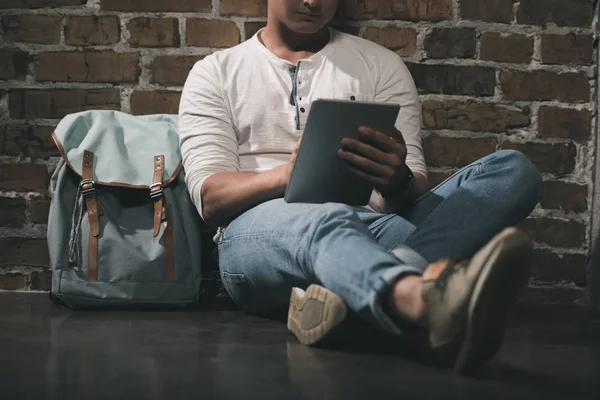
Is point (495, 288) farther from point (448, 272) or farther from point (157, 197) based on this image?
point (157, 197)

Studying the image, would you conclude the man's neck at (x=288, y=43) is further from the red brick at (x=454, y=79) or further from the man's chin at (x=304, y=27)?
the red brick at (x=454, y=79)

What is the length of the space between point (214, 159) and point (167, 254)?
0.25 metres

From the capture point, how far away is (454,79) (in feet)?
6.12

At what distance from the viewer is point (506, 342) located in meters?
1.30

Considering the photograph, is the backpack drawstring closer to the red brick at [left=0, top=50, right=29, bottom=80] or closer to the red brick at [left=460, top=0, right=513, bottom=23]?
the red brick at [left=0, top=50, right=29, bottom=80]

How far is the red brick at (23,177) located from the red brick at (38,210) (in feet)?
0.10

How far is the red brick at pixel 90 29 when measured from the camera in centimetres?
183

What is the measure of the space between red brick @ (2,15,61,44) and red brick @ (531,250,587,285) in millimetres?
1399

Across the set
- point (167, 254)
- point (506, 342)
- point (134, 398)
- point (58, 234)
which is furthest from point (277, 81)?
point (134, 398)

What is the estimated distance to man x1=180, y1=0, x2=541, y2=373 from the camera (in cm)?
99

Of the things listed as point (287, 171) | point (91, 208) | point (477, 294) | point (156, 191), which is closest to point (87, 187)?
point (91, 208)

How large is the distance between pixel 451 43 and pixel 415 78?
A: 5.1 inches

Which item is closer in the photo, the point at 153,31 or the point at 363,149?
the point at 363,149

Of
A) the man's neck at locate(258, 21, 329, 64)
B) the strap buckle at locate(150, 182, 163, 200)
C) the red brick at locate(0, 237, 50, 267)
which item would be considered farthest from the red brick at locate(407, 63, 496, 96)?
the red brick at locate(0, 237, 50, 267)
